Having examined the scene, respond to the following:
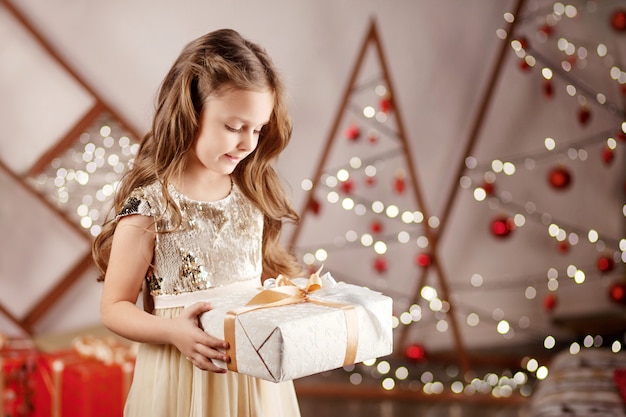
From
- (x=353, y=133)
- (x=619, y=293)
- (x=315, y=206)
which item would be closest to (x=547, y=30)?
(x=353, y=133)

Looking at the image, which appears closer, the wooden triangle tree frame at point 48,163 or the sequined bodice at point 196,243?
the sequined bodice at point 196,243

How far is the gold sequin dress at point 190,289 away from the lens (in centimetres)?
101

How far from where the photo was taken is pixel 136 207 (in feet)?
3.25


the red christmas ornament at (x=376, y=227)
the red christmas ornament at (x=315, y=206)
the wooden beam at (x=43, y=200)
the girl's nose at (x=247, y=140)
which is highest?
the wooden beam at (x=43, y=200)

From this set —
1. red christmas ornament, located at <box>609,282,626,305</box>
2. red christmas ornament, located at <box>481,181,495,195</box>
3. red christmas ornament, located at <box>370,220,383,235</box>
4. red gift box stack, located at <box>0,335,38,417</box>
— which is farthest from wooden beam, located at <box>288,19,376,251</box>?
red christmas ornament, located at <box>609,282,626,305</box>

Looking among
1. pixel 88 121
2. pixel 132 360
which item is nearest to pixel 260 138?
pixel 132 360

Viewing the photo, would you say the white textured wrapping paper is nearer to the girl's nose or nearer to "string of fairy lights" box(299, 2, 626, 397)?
the girl's nose

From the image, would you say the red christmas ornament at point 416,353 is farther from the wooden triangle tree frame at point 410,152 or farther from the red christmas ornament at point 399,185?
the red christmas ornament at point 399,185

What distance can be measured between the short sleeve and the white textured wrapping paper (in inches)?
6.1

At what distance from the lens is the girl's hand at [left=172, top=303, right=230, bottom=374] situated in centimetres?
90

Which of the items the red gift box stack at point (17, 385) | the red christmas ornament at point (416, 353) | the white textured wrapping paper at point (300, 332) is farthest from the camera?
the red christmas ornament at point (416, 353)

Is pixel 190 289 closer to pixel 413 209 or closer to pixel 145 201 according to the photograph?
pixel 145 201

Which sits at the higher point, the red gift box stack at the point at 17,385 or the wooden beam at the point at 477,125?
the red gift box stack at the point at 17,385

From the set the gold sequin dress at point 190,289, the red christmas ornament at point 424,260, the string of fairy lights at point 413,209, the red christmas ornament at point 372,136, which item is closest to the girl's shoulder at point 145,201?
the gold sequin dress at point 190,289
